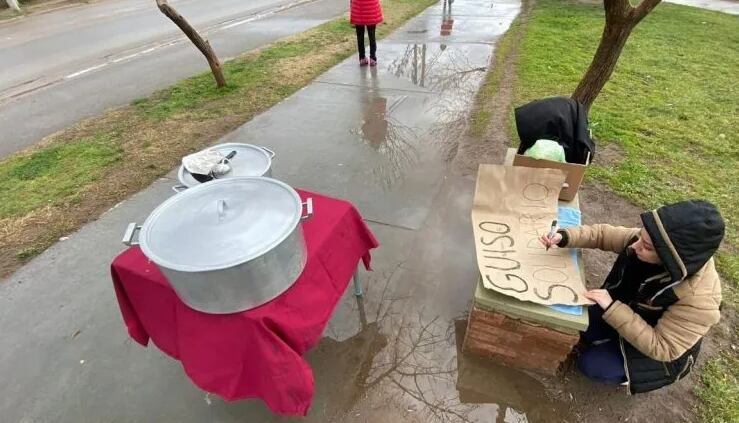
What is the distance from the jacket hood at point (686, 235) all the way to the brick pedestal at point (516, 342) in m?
0.59

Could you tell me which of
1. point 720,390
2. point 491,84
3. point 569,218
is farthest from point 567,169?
point 491,84

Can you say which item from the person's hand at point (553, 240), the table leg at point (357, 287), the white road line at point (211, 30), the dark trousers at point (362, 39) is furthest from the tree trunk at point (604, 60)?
the white road line at point (211, 30)

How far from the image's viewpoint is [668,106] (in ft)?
17.1

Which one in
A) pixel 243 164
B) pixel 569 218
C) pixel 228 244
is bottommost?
pixel 569 218

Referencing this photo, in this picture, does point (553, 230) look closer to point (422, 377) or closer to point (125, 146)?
point (422, 377)

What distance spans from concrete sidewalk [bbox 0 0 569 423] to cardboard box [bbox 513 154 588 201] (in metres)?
0.85

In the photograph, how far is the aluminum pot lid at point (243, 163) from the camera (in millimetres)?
2066

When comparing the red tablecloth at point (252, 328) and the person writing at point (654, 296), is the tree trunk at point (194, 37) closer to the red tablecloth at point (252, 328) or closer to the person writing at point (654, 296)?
the red tablecloth at point (252, 328)

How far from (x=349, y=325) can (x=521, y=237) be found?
1212 millimetres

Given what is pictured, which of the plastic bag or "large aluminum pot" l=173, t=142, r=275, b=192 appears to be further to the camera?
the plastic bag

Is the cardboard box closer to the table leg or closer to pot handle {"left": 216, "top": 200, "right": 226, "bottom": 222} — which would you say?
the table leg

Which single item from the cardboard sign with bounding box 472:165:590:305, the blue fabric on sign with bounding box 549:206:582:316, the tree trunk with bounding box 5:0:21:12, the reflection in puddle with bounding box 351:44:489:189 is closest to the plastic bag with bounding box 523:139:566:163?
the cardboard sign with bounding box 472:165:590:305

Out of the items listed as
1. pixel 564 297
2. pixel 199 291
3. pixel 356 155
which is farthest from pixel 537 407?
pixel 356 155

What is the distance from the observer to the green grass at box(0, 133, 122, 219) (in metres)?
3.78
